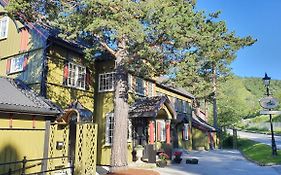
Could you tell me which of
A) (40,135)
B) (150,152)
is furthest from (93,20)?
(150,152)

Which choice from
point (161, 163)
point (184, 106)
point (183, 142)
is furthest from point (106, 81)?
point (184, 106)

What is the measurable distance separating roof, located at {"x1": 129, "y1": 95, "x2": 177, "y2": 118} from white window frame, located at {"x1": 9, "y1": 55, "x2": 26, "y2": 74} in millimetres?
7162

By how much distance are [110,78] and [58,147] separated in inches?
226

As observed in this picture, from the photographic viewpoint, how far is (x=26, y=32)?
15617mm

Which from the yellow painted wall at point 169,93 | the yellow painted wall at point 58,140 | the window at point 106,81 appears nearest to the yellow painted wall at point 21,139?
the yellow painted wall at point 58,140

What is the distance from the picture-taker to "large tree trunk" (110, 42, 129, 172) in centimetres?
1270

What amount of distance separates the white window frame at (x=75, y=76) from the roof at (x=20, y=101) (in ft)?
9.82

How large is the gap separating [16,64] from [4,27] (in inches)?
110

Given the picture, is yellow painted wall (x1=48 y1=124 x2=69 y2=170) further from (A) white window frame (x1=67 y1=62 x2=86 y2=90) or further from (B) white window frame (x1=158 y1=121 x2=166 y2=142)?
(B) white window frame (x1=158 y1=121 x2=166 y2=142)

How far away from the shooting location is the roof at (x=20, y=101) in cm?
1098

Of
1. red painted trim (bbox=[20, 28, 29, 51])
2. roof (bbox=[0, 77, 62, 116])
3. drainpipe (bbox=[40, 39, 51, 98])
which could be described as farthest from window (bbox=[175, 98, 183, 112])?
roof (bbox=[0, 77, 62, 116])

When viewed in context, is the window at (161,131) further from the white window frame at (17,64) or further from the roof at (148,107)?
the white window frame at (17,64)

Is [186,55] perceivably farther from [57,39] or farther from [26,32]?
[26,32]

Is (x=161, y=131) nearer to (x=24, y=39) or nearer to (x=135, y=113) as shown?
(x=135, y=113)
